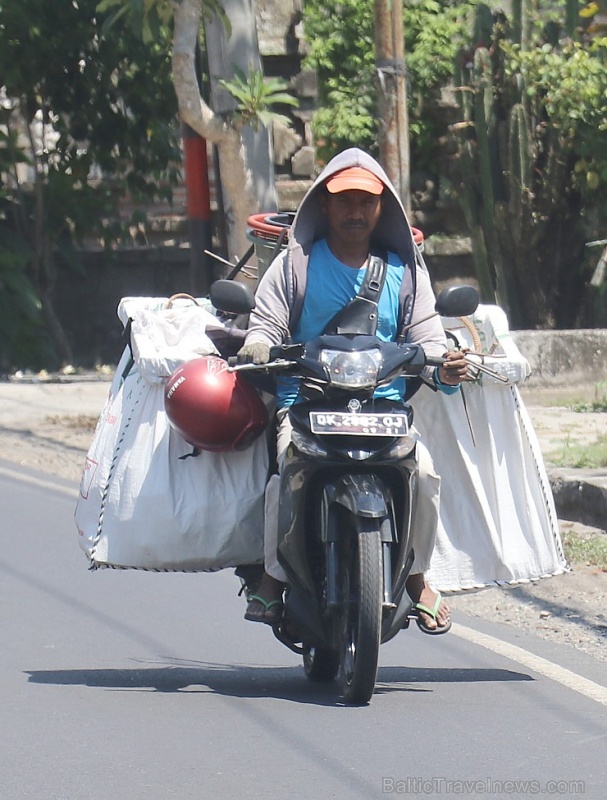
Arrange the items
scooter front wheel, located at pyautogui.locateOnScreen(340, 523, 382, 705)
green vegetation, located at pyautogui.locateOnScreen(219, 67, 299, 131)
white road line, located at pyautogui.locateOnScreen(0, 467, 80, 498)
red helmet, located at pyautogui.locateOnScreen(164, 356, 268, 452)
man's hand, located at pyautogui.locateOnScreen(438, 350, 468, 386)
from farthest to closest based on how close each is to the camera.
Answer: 1. green vegetation, located at pyautogui.locateOnScreen(219, 67, 299, 131)
2. white road line, located at pyautogui.locateOnScreen(0, 467, 80, 498)
3. red helmet, located at pyautogui.locateOnScreen(164, 356, 268, 452)
4. man's hand, located at pyautogui.locateOnScreen(438, 350, 468, 386)
5. scooter front wheel, located at pyautogui.locateOnScreen(340, 523, 382, 705)

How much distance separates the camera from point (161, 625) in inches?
268

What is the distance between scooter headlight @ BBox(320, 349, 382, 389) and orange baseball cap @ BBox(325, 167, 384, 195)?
645mm

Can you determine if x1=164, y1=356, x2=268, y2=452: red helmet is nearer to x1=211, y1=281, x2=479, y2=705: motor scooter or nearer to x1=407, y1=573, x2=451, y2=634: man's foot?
x1=211, y1=281, x2=479, y2=705: motor scooter

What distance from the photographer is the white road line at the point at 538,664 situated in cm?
560

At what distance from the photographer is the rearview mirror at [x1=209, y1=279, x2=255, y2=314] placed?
204 inches

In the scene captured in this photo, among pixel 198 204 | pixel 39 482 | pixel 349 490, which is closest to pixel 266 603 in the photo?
pixel 349 490

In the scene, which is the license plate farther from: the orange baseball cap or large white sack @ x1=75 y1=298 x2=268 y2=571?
the orange baseball cap

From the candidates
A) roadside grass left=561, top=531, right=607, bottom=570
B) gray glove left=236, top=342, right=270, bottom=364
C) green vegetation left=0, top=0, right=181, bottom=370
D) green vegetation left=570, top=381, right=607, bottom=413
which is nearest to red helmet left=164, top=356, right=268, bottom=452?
gray glove left=236, top=342, right=270, bottom=364

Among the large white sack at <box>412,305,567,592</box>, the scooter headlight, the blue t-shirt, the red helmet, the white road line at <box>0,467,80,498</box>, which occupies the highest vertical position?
the blue t-shirt

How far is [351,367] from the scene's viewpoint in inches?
197

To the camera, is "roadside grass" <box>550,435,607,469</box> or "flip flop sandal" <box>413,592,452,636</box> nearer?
"flip flop sandal" <box>413,592,452,636</box>

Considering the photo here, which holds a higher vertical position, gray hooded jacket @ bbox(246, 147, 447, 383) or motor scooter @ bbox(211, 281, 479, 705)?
gray hooded jacket @ bbox(246, 147, 447, 383)

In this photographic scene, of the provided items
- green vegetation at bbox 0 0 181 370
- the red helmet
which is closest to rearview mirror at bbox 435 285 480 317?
the red helmet

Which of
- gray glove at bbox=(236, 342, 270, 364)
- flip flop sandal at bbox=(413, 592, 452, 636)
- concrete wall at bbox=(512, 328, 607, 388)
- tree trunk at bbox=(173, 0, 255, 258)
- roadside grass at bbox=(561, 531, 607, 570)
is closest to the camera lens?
gray glove at bbox=(236, 342, 270, 364)
